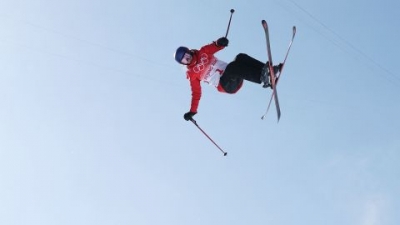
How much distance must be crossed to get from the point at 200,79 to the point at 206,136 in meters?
2.01

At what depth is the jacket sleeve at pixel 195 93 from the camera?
962 centimetres

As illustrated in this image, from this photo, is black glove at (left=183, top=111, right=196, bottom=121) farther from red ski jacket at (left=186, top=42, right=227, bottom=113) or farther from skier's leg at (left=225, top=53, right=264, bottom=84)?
skier's leg at (left=225, top=53, right=264, bottom=84)

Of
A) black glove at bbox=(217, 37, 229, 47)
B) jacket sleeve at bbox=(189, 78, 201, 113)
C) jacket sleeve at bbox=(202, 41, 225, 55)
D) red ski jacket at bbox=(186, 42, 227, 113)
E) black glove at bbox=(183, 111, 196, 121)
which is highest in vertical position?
black glove at bbox=(217, 37, 229, 47)

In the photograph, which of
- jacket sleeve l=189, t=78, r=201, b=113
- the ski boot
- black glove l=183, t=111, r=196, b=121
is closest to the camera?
the ski boot

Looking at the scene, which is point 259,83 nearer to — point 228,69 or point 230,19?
point 228,69

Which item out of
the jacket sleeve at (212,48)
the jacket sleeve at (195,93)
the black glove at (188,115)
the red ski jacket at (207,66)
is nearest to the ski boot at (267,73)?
the red ski jacket at (207,66)

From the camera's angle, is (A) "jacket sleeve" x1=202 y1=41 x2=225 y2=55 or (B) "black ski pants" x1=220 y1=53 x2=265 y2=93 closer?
(B) "black ski pants" x1=220 y1=53 x2=265 y2=93

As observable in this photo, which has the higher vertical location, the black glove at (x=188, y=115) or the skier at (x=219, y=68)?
the skier at (x=219, y=68)

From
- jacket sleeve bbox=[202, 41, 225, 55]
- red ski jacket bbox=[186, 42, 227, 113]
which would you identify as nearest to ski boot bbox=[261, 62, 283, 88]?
red ski jacket bbox=[186, 42, 227, 113]

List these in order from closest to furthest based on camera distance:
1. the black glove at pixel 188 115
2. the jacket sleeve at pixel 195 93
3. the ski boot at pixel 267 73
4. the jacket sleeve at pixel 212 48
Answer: the ski boot at pixel 267 73
the jacket sleeve at pixel 212 48
the jacket sleeve at pixel 195 93
the black glove at pixel 188 115

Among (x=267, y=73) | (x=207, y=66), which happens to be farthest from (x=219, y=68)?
(x=267, y=73)

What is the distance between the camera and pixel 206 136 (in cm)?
1112

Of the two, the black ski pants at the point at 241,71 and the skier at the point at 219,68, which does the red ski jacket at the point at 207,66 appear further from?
the black ski pants at the point at 241,71

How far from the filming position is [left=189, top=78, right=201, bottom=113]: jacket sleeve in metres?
9.62
